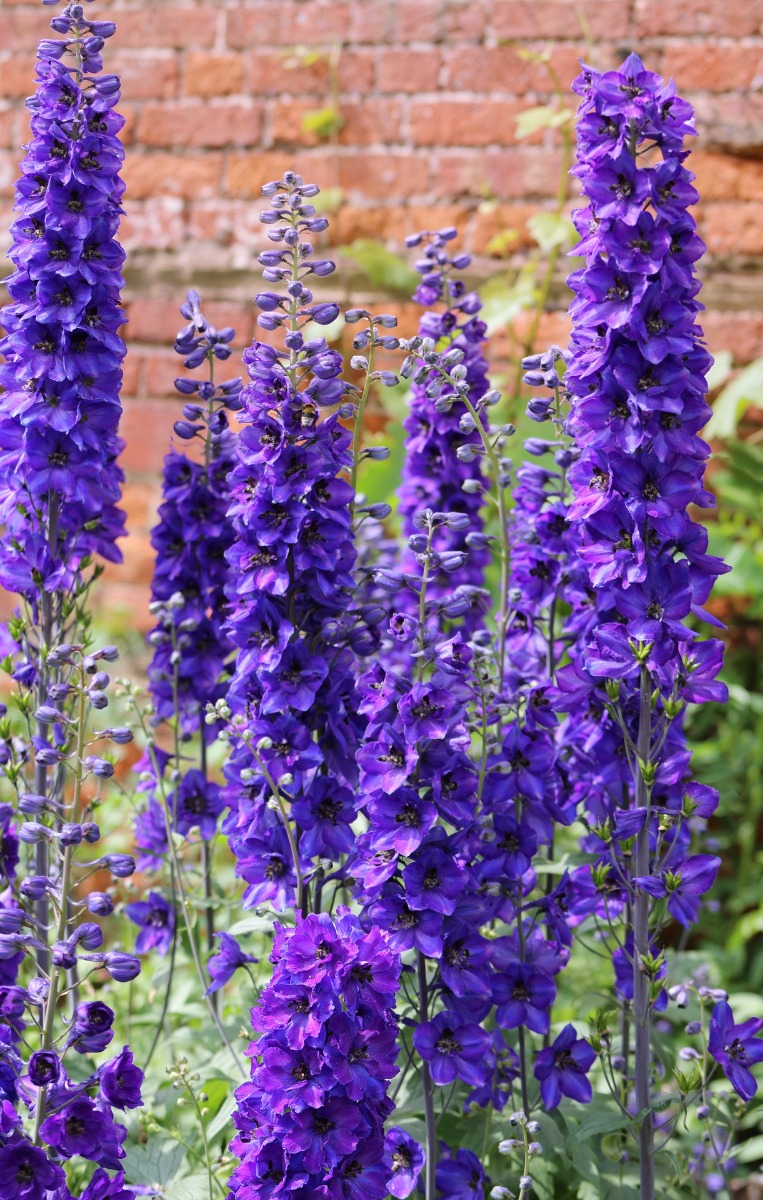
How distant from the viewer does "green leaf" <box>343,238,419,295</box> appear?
336 centimetres

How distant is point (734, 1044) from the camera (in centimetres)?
177

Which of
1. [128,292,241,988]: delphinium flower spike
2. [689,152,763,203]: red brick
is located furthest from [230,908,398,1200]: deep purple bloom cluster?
[689,152,763,203]: red brick

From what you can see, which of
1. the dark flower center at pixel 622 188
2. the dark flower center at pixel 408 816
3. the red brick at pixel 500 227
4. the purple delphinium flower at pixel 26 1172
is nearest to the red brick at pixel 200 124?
the red brick at pixel 500 227

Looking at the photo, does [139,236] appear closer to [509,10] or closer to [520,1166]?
[509,10]

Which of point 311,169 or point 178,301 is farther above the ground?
point 311,169

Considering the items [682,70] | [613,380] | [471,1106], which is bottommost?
[471,1106]

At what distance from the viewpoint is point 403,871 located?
1.55m

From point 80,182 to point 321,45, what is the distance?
6.79 ft

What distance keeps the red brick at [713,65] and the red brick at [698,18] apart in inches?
1.4

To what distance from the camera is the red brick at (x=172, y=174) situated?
376cm

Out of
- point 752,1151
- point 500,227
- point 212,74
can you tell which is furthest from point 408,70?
point 752,1151

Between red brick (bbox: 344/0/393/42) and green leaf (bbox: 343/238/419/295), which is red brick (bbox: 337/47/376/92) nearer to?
red brick (bbox: 344/0/393/42)

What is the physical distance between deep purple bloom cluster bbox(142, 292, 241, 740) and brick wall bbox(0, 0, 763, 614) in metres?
1.61

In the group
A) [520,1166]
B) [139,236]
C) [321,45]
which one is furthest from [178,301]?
[520,1166]
